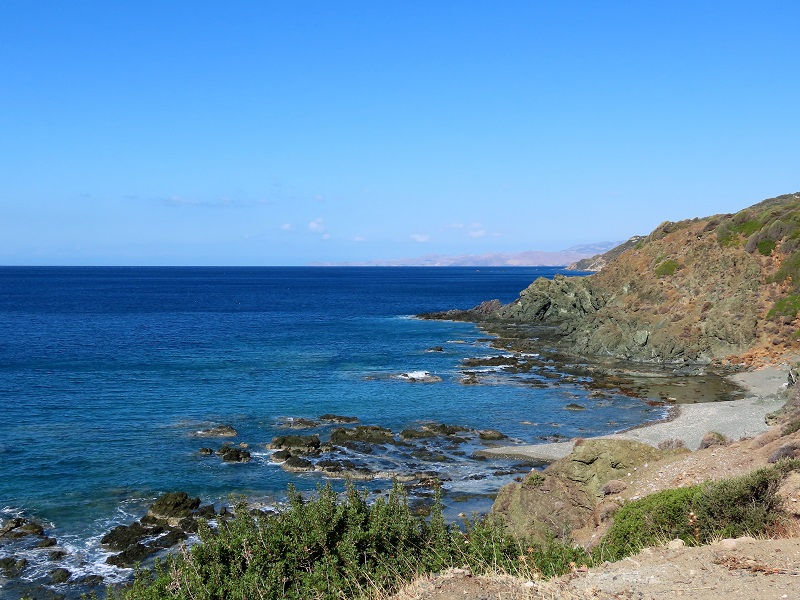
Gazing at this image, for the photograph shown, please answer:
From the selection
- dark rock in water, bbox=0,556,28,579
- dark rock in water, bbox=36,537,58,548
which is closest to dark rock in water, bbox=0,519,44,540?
dark rock in water, bbox=36,537,58,548

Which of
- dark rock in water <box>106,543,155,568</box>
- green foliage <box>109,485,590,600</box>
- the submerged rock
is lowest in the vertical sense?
dark rock in water <box>106,543,155,568</box>

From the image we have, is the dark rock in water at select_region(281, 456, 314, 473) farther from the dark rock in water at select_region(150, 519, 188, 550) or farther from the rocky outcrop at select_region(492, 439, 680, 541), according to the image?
the rocky outcrop at select_region(492, 439, 680, 541)

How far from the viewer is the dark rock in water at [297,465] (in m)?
35.6

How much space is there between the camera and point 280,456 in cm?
3744

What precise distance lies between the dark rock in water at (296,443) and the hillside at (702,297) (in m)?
41.5

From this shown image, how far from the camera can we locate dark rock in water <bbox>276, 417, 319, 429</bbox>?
44344 mm

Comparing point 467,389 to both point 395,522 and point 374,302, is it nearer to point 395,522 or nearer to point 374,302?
point 395,522

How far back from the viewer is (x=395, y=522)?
42.9 feet

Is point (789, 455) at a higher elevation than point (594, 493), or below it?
higher

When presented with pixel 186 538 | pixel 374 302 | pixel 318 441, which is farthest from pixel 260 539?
pixel 374 302

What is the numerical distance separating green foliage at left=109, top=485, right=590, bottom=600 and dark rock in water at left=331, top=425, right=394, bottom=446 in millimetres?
27605

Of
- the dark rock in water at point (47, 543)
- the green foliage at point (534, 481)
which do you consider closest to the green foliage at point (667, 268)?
the green foliage at point (534, 481)

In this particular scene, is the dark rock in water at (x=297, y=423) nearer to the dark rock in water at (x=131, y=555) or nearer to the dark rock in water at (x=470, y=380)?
the dark rock in water at (x=470, y=380)

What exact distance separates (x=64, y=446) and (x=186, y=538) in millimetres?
15912
